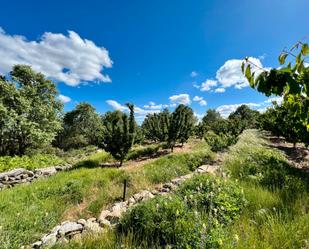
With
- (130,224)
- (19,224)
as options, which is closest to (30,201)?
(19,224)

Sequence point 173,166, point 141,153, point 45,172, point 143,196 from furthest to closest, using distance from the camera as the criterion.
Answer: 1. point 141,153
2. point 45,172
3. point 173,166
4. point 143,196

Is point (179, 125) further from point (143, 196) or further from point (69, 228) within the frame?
point (69, 228)

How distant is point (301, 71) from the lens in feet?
5.51

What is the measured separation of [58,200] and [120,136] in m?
4.99

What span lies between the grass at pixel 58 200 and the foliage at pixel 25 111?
8946 millimetres

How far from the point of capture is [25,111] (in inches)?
594

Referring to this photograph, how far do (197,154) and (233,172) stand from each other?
3118 millimetres

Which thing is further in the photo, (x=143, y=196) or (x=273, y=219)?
(x=143, y=196)

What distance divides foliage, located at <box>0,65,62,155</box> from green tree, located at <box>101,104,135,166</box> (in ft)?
24.2

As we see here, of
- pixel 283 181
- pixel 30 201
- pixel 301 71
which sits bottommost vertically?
pixel 30 201

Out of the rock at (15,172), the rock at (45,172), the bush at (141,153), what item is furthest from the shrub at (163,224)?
the bush at (141,153)

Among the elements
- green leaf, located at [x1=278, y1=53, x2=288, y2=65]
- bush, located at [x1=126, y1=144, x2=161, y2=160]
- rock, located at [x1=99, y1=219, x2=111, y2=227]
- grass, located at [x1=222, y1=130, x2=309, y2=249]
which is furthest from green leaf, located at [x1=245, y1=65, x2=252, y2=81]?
bush, located at [x1=126, y1=144, x2=161, y2=160]

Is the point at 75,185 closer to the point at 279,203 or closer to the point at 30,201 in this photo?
the point at 30,201

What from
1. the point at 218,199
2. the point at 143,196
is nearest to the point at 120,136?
the point at 143,196
